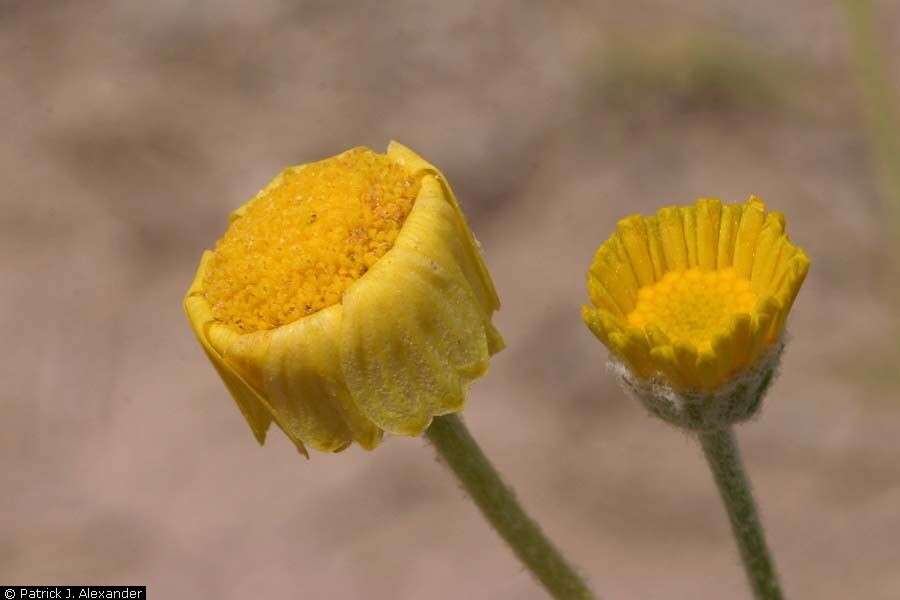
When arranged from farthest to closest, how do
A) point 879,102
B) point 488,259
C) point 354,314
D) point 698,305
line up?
point 488,259 → point 879,102 → point 698,305 → point 354,314

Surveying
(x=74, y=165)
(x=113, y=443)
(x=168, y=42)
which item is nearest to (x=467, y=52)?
(x=168, y=42)

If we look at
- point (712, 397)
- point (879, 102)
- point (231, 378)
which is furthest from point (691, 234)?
point (879, 102)

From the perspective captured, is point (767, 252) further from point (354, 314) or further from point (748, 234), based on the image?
point (354, 314)

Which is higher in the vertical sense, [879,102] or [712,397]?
[712,397]

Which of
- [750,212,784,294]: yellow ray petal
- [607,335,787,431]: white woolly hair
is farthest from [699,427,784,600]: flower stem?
[750,212,784,294]: yellow ray petal

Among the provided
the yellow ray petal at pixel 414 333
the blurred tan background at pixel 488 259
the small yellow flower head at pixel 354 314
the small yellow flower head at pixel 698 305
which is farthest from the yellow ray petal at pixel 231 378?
the blurred tan background at pixel 488 259

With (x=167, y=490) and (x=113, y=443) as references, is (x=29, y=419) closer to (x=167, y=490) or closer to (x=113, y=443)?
(x=113, y=443)
